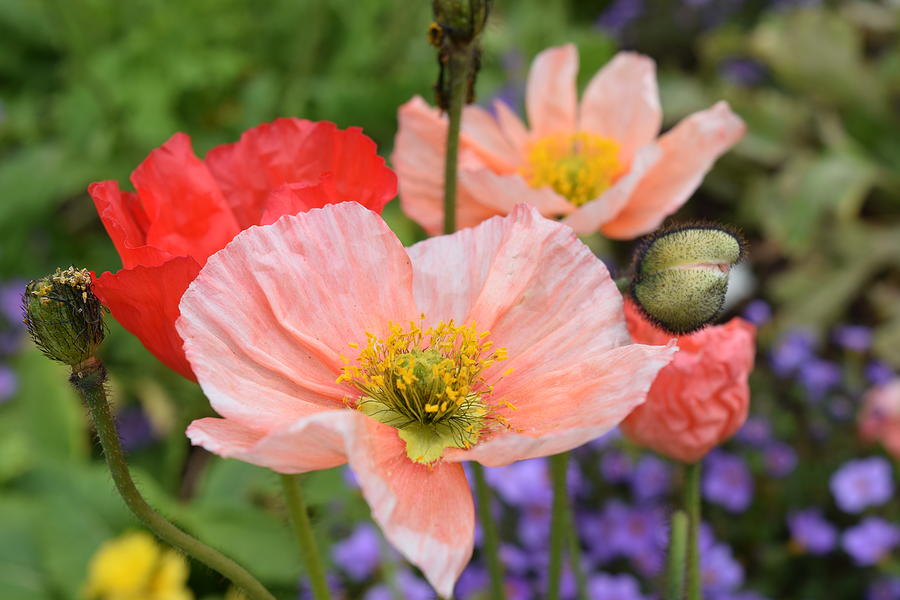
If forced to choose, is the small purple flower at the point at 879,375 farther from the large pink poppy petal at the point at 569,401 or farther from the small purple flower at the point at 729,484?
the large pink poppy petal at the point at 569,401

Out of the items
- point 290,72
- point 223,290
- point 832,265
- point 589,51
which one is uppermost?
point 223,290

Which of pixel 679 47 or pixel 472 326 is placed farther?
pixel 679 47

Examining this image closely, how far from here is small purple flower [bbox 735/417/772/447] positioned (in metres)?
2.28

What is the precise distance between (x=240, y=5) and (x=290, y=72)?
46 cm

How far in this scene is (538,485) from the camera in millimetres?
2066

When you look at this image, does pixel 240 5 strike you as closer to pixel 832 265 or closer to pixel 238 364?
pixel 832 265

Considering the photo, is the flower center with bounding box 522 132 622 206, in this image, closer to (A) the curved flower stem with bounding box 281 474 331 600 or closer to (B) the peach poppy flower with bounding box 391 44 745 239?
(B) the peach poppy flower with bounding box 391 44 745 239

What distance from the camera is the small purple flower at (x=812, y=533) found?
2074mm

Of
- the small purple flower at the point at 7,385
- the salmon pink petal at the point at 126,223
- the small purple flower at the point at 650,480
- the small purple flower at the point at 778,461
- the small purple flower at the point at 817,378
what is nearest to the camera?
the salmon pink petal at the point at 126,223

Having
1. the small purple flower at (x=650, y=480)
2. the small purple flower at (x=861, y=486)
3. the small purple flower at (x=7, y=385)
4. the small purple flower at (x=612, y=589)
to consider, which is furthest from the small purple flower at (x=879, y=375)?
the small purple flower at (x=7, y=385)

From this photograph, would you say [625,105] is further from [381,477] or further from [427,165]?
[381,477]

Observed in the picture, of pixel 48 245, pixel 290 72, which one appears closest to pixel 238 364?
pixel 290 72

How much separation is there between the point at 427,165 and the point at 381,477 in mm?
502

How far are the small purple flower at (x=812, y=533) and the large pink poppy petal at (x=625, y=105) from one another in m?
1.19
